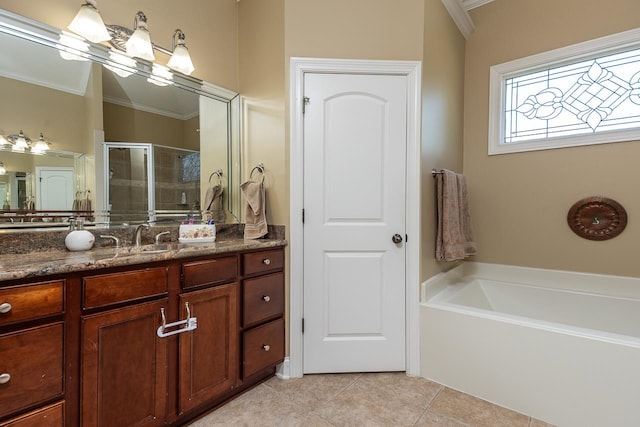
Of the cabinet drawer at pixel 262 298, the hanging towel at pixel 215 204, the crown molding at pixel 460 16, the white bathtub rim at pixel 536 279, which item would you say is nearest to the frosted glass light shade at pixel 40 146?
the hanging towel at pixel 215 204

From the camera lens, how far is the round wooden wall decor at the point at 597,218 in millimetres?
2143

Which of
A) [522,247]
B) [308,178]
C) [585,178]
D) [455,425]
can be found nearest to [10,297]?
[308,178]

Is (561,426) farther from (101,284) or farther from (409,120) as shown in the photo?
(101,284)

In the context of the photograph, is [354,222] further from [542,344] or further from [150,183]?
[150,183]

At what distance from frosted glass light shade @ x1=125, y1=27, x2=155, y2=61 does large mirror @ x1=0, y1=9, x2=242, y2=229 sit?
0.39 ft

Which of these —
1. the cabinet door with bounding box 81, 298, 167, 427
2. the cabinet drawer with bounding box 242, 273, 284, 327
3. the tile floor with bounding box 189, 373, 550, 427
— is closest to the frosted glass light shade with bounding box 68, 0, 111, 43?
the cabinet door with bounding box 81, 298, 167, 427

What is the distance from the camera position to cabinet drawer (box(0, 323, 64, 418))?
948 millimetres

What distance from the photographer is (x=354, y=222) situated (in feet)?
6.42

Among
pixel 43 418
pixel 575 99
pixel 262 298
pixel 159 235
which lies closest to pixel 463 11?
pixel 575 99

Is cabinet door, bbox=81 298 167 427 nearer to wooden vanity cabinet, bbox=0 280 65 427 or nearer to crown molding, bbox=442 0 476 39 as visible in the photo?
wooden vanity cabinet, bbox=0 280 65 427

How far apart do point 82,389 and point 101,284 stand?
1.28 feet

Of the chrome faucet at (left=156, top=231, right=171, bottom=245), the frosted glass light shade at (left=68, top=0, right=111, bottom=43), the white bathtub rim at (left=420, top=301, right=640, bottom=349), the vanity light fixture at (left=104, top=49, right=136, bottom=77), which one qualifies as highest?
the frosted glass light shade at (left=68, top=0, right=111, bottom=43)

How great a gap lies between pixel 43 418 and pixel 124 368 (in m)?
0.26

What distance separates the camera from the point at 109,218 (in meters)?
1.65
